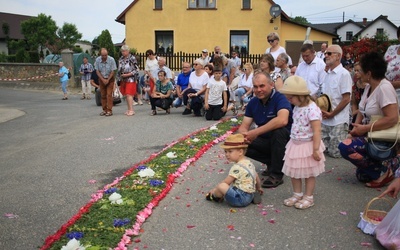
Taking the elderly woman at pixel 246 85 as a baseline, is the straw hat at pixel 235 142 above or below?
below

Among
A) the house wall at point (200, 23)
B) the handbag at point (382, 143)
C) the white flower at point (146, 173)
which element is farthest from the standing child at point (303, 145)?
the house wall at point (200, 23)

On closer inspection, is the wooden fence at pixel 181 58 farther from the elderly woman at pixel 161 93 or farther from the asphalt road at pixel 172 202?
the asphalt road at pixel 172 202

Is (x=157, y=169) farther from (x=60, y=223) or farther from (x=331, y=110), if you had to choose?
(x=331, y=110)

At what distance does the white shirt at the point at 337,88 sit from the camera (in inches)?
266

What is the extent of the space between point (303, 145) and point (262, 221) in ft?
3.35

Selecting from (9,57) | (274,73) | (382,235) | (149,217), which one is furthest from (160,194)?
(9,57)

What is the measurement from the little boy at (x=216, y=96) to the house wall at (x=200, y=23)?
17.7m

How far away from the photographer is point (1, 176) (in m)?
6.29

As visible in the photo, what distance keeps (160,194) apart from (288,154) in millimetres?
1668

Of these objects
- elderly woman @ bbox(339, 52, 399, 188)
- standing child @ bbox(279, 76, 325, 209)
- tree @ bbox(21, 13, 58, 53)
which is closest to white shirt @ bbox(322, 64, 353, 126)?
elderly woman @ bbox(339, 52, 399, 188)

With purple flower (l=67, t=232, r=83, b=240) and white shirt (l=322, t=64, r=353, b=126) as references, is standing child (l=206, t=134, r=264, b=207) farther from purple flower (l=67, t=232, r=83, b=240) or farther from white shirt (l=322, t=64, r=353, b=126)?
white shirt (l=322, t=64, r=353, b=126)

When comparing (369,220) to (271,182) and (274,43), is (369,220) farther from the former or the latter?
(274,43)

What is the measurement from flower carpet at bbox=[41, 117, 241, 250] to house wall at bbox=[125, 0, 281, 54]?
21979 millimetres

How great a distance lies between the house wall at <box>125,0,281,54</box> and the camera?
2809 centimetres
